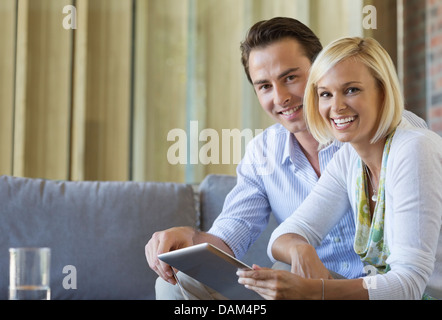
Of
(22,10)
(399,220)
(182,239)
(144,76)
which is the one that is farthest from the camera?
(144,76)

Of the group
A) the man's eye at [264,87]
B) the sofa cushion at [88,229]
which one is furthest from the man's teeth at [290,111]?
the sofa cushion at [88,229]

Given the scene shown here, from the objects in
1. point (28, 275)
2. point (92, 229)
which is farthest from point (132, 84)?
point (28, 275)

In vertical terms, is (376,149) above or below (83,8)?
below

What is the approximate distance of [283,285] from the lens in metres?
1.02

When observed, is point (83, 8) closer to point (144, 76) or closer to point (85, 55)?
point (85, 55)

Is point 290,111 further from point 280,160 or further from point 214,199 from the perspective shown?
point 214,199

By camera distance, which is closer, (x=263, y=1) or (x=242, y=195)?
(x=242, y=195)

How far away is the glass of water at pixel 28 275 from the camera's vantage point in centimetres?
97

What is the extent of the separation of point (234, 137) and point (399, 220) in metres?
Result: 1.91

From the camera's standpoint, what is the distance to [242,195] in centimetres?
175

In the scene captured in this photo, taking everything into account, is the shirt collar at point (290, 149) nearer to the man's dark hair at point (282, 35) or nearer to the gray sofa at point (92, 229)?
the man's dark hair at point (282, 35)

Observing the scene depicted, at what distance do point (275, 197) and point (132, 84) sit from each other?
1.33 m

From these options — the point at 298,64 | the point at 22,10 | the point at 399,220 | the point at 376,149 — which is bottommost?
the point at 399,220
